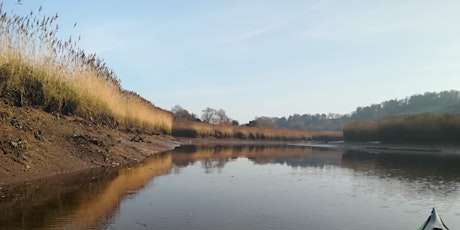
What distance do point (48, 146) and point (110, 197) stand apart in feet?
13.9

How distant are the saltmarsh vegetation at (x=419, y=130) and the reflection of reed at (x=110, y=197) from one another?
33.2m

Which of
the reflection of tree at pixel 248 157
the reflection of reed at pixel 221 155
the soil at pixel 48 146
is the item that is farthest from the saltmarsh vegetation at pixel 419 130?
the soil at pixel 48 146

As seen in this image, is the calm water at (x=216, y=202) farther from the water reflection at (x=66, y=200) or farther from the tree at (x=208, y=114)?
the tree at (x=208, y=114)

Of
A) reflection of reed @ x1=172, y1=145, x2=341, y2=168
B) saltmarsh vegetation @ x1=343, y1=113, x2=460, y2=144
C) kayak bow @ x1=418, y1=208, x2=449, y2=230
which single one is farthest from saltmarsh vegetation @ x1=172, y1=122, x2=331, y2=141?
kayak bow @ x1=418, y1=208, x2=449, y2=230

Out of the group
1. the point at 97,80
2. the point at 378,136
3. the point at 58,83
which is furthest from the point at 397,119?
the point at 58,83

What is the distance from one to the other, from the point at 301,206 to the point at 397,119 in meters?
42.7

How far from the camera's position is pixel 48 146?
1258 cm

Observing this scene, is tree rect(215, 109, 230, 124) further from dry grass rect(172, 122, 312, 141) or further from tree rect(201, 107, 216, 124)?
dry grass rect(172, 122, 312, 141)

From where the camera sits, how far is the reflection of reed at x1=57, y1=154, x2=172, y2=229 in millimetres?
7189

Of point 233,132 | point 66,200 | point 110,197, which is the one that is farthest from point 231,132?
point 66,200

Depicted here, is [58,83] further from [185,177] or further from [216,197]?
[216,197]

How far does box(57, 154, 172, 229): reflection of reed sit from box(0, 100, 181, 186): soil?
145 centimetres

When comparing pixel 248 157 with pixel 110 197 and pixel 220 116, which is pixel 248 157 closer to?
pixel 110 197

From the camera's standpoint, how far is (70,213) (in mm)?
7617
